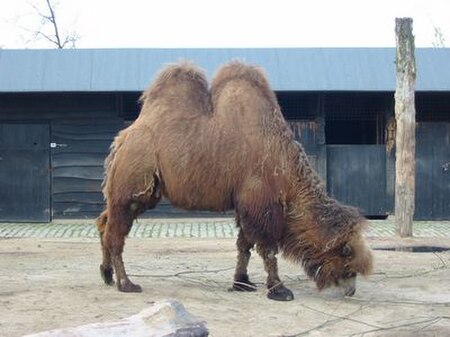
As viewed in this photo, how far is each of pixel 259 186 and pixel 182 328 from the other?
9.72ft

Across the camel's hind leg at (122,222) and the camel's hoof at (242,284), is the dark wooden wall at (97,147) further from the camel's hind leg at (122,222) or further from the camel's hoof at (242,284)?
the camel's hind leg at (122,222)

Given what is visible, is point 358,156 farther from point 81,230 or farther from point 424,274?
point 424,274

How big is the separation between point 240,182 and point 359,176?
9417mm

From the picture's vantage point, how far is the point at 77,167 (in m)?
16.1

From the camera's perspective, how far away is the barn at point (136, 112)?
15703mm

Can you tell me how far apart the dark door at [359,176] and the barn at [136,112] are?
0.07 feet

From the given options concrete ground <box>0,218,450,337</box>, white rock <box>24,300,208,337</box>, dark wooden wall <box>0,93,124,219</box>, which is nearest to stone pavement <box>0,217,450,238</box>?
dark wooden wall <box>0,93,124,219</box>

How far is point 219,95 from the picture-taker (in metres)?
7.79

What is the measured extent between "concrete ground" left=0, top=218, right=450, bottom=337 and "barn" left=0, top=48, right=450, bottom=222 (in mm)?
3623

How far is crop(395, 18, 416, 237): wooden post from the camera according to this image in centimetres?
1282

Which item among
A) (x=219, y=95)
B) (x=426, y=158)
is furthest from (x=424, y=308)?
(x=426, y=158)

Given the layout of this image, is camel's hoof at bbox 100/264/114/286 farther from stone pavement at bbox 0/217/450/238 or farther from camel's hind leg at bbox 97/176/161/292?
stone pavement at bbox 0/217/450/238

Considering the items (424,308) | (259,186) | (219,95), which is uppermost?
(219,95)

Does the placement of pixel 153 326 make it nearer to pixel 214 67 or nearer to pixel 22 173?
pixel 214 67
